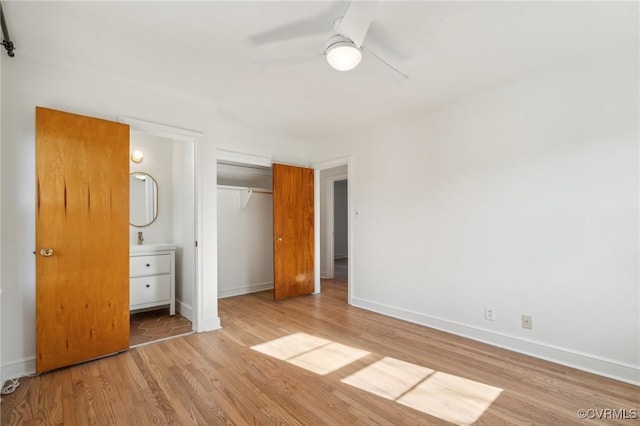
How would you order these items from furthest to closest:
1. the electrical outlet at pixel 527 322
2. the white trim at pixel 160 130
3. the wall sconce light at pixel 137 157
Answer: the wall sconce light at pixel 137 157, the white trim at pixel 160 130, the electrical outlet at pixel 527 322

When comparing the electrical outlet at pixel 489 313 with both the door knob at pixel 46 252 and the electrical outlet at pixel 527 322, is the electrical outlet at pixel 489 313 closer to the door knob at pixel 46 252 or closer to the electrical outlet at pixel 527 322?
the electrical outlet at pixel 527 322

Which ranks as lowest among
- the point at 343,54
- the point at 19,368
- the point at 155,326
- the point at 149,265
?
the point at 155,326

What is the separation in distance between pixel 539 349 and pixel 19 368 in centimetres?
417

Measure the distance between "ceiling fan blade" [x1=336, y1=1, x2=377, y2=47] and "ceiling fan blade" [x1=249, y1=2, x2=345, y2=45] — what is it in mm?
257

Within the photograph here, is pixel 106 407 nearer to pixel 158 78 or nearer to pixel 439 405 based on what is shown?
pixel 439 405

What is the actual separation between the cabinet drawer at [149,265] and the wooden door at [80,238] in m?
0.89

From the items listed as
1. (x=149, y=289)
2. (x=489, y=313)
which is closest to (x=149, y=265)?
(x=149, y=289)

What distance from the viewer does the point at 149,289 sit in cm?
351

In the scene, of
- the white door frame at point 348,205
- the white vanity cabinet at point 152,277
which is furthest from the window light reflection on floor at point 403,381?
the white vanity cabinet at point 152,277

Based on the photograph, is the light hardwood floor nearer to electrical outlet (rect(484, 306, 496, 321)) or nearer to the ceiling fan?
electrical outlet (rect(484, 306, 496, 321))

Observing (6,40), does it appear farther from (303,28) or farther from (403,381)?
(403,381)

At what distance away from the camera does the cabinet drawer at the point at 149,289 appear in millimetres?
3394

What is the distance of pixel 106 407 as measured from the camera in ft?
6.11

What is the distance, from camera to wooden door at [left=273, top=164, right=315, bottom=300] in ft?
14.3
